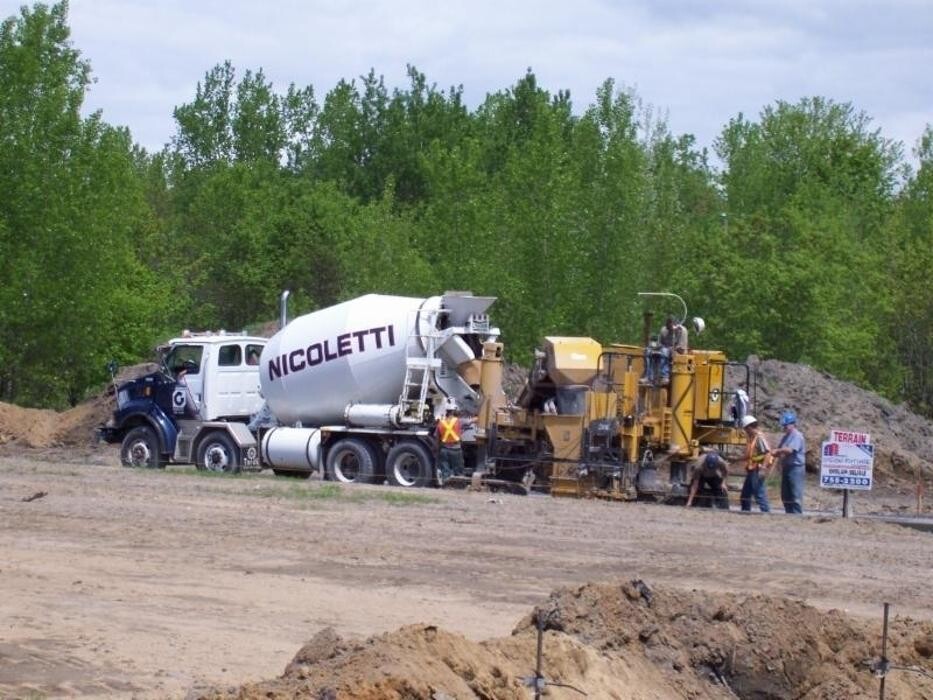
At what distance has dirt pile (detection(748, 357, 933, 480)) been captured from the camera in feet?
126

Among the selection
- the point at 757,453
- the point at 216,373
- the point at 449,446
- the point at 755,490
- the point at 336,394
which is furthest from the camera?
the point at 216,373

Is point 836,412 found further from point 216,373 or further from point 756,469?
point 216,373

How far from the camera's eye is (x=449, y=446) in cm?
2964

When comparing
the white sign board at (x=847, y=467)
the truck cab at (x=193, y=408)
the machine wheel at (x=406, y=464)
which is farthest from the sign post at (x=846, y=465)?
the truck cab at (x=193, y=408)

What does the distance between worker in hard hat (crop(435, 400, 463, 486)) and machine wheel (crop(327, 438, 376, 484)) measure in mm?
1515

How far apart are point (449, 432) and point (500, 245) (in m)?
18.3

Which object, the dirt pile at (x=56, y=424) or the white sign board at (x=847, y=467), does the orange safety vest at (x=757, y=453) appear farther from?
the dirt pile at (x=56, y=424)

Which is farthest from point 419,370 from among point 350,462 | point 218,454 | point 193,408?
point 193,408

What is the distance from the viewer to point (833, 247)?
182ft

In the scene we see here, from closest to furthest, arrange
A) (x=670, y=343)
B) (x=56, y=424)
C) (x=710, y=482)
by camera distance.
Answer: (x=710, y=482)
(x=670, y=343)
(x=56, y=424)

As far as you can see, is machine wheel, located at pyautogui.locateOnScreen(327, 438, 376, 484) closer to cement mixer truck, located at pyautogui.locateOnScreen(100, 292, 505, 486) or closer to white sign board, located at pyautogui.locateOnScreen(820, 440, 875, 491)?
cement mixer truck, located at pyautogui.locateOnScreen(100, 292, 505, 486)

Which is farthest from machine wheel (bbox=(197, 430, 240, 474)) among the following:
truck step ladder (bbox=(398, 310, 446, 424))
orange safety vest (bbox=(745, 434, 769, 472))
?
orange safety vest (bbox=(745, 434, 769, 472))

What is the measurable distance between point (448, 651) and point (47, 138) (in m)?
39.2

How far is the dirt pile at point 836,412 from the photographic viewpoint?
38.3 m
